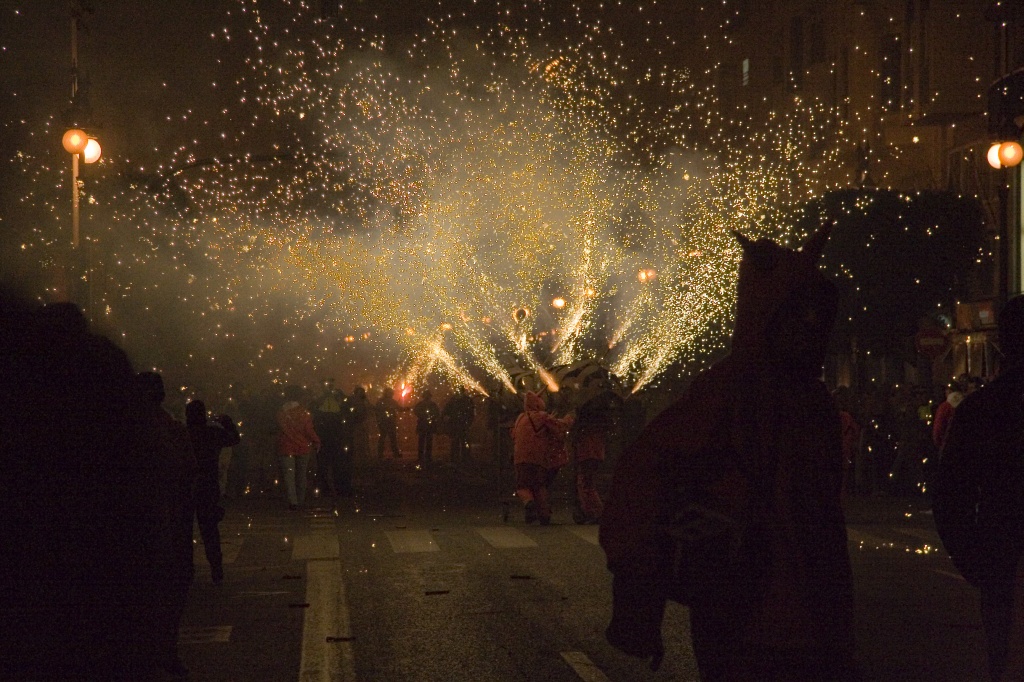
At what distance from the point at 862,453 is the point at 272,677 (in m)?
16.1

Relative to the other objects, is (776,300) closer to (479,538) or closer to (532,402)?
(479,538)

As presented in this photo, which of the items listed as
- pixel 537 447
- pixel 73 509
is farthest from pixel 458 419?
pixel 73 509

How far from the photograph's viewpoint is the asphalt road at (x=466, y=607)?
8.02 meters

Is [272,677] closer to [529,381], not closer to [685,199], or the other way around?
[529,381]

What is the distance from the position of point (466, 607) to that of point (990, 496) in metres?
5.71

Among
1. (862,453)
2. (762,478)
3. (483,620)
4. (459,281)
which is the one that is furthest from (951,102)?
(762,478)

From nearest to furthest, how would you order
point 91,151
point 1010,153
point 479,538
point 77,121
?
point 479,538, point 1010,153, point 77,121, point 91,151

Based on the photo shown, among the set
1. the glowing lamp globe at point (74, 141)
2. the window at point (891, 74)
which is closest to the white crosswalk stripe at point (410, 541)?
the glowing lamp globe at point (74, 141)

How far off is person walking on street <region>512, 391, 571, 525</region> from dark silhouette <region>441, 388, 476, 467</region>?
15896 mm

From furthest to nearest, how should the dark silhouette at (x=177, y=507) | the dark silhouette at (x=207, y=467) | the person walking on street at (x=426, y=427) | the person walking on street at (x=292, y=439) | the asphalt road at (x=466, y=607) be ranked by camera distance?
the person walking on street at (x=426, y=427) < the person walking on street at (x=292, y=439) < the dark silhouette at (x=207, y=467) < the asphalt road at (x=466, y=607) < the dark silhouette at (x=177, y=507)

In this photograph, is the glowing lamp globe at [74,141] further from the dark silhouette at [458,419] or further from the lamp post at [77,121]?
the dark silhouette at [458,419]

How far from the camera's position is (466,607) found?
400 inches

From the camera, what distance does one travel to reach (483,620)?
31.4ft

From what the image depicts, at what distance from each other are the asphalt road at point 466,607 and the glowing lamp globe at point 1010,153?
5157 mm
